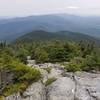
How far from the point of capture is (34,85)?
22.8 metres

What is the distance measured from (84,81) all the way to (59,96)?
3817 mm

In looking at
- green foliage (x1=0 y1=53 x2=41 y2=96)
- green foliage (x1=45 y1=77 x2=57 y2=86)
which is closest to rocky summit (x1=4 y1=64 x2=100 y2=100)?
green foliage (x1=45 y1=77 x2=57 y2=86)

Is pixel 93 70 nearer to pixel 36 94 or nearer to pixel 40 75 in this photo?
pixel 40 75

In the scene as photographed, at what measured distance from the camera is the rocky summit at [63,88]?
20953 millimetres

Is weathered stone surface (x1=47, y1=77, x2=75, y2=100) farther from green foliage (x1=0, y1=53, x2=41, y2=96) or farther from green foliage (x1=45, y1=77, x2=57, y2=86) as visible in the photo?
green foliage (x1=0, y1=53, x2=41, y2=96)

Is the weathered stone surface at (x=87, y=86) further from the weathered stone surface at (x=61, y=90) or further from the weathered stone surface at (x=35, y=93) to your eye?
the weathered stone surface at (x=35, y=93)

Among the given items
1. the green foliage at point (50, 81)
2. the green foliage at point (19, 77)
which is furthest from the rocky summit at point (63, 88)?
the green foliage at point (19, 77)

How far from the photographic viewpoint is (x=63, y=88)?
2189cm

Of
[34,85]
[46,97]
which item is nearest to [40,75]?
[34,85]

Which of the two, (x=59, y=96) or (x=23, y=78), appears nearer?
(x=59, y=96)

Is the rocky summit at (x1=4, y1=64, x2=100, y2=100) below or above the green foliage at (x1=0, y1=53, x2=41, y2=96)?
below

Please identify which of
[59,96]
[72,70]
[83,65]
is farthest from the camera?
[83,65]

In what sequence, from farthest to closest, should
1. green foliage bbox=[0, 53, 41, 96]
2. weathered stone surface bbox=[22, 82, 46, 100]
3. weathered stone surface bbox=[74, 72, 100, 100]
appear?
green foliage bbox=[0, 53, 41, 96]
weathered stone surface bbox=[22, 82, 46, 100]
weathered stone surface bbox=[74, 72, 100, 100]

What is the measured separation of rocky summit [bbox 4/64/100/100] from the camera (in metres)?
21.0
